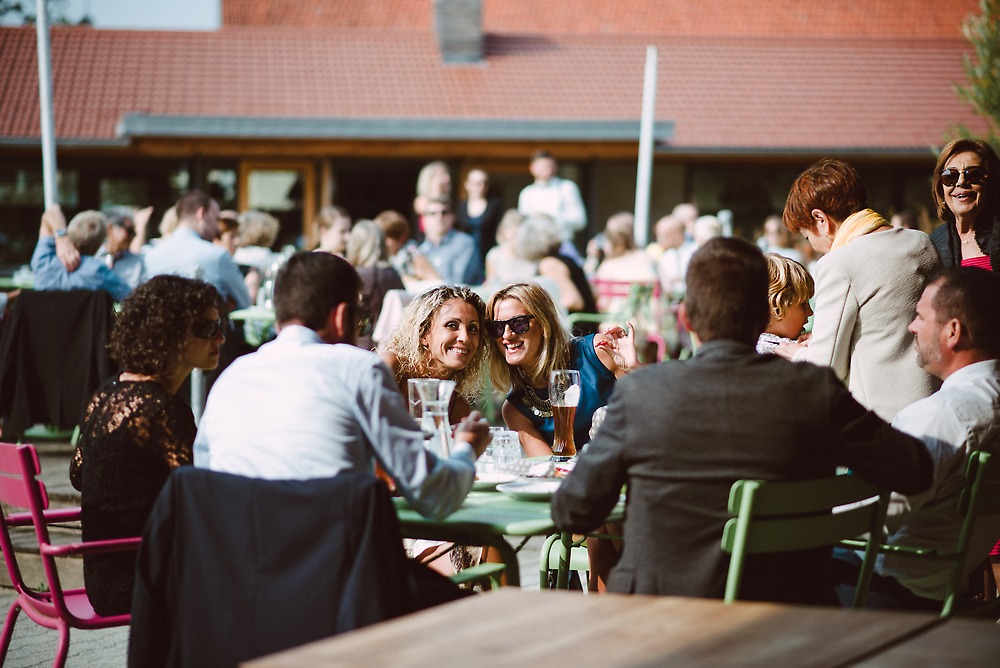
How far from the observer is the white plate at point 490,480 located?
3293 mm

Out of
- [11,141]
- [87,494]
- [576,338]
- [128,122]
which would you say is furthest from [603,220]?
[87,494]

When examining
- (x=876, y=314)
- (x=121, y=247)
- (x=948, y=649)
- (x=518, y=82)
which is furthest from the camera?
(x=518, y=82)

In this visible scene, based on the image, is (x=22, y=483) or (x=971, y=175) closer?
(x=22, y=483)

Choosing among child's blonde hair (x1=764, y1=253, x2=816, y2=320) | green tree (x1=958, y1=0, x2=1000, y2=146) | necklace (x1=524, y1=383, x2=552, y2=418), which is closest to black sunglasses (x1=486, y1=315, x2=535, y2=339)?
necklace (x1=524, y1=383, x2=552, y2=418)

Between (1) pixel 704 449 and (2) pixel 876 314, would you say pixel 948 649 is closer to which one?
(1) pixel 704 449

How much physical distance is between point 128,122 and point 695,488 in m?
13.2

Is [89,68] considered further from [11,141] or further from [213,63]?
[11,141]

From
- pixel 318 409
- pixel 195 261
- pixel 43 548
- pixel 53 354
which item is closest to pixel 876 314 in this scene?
pixel 318 409

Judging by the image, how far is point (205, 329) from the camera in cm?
339

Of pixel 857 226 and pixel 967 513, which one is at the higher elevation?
pixel 857 226

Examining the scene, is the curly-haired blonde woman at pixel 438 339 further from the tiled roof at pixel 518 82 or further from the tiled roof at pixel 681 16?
the tiled roof at pixel 681 16

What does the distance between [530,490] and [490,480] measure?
274mm

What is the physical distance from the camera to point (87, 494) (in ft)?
10.8

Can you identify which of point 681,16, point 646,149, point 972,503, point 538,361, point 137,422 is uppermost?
point 681,16
